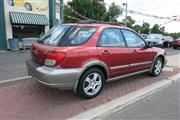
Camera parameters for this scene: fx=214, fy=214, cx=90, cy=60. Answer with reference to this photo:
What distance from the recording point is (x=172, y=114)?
165 inches

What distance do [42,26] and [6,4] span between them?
11.5 feet

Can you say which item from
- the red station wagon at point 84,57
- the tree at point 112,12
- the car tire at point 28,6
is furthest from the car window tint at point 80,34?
the tree at point 112,12

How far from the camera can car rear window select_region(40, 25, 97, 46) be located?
4.43 meters

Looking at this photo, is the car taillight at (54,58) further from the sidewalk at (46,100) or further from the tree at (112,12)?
the tree at (112,12)

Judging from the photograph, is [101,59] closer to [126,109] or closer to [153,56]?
[126,109]

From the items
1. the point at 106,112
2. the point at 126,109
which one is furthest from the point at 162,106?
the point at 106,112

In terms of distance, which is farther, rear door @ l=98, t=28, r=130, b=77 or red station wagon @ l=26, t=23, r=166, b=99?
rear door @ l=98, t=28, r=130, b=77

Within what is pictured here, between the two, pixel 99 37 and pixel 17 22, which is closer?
pixel 99 37

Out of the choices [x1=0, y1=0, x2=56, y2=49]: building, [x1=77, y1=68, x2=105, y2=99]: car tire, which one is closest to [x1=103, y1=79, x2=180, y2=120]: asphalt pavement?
[x1=77, y1=68, x2=105, y2=99]: car tire

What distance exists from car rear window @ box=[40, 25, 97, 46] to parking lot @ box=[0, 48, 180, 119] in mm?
1205

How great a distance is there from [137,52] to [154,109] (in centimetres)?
186

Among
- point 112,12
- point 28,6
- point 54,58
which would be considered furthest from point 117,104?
point 112,12

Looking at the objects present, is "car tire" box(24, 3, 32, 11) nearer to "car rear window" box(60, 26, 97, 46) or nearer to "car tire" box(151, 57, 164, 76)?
"car tire" box(151, 57, 164, 76)

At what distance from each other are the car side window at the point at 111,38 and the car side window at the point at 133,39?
0.22 meters
